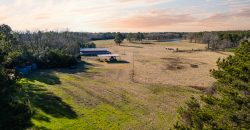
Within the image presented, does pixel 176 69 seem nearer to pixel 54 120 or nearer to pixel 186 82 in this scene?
pixel 186 82

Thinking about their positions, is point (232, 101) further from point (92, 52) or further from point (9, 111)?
point (92, 52)

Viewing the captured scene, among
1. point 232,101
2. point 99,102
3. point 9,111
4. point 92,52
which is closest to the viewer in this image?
point 232,101

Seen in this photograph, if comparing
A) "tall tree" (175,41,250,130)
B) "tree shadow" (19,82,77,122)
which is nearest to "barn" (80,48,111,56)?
"tree shadow" (19,82,77,122)

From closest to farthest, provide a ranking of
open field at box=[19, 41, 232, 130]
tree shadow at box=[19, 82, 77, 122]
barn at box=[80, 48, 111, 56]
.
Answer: open field at box=[19, 41, 232, 130] → tree shadow at box=[19, 82, 77, 122] → barn at box=[80, 48, 111, 56]

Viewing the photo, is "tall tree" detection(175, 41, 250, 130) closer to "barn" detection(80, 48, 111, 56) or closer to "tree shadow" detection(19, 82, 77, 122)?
"tree shadow" detection(19, 82, 77, 122)

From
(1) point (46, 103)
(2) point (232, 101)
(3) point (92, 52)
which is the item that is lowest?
(1) point (46, 103)

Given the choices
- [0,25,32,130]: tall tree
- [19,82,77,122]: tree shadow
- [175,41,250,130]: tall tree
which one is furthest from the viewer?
[19,82,77,122]: tree shadow

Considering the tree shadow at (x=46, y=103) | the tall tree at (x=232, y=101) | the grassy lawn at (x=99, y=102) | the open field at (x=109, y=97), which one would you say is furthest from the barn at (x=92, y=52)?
the tall tree at (x=232, y=101)

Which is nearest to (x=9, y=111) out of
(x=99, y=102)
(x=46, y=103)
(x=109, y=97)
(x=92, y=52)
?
(x=46, y=103)
